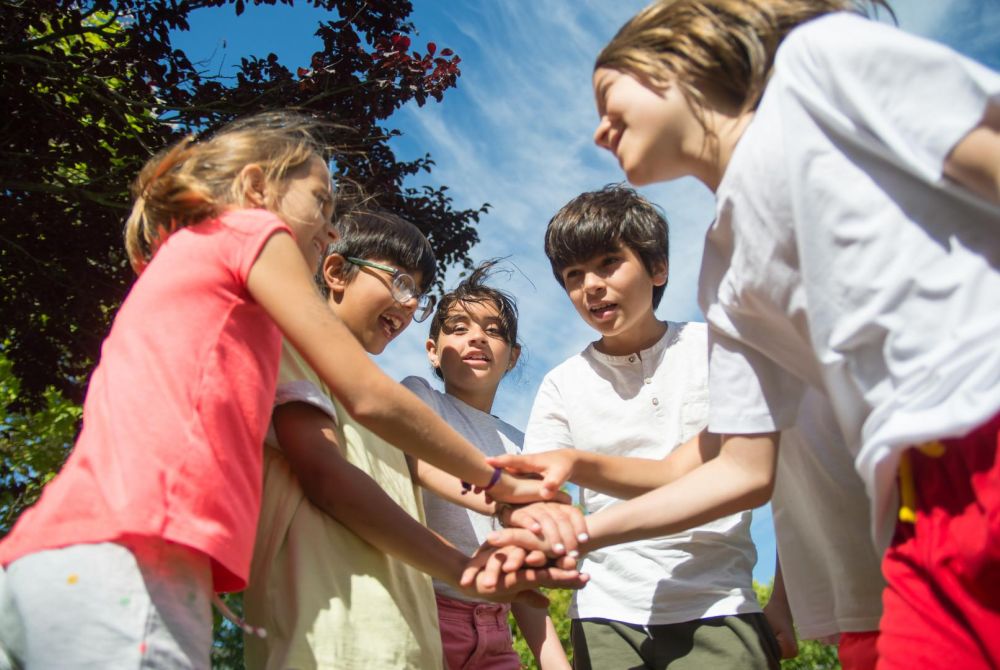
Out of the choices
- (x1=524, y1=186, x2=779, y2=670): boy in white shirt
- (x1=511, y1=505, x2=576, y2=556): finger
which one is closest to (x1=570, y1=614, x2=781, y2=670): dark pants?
(x1=524, y1=186, x2=779, y2=670): boy in white shirt

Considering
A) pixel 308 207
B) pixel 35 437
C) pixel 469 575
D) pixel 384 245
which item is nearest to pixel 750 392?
pixel 469 575

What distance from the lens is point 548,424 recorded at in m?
3.28

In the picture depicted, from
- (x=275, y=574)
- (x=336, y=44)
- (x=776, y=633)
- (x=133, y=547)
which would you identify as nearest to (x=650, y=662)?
(x=776, y=633)

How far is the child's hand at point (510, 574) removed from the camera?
238cm

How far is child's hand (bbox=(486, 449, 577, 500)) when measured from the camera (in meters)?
2.59

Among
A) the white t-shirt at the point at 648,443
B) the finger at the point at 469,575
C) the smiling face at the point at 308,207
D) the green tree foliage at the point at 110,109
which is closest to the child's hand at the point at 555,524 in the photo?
the finger at the point at 469,575

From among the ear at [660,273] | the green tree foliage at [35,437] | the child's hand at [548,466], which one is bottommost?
the child's hand at [548,466]

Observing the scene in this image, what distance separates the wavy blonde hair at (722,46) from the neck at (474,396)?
192 cm

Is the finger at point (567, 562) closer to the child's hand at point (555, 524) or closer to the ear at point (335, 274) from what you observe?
Answer: the child's hand at point (555, 524)

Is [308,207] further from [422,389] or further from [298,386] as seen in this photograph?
[422,389]

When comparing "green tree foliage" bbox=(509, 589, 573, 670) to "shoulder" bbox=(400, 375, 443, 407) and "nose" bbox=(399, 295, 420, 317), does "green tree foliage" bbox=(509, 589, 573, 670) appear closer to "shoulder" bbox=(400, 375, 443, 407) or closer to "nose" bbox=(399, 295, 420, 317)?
"shoulder" bbox=(400, 375, 443, 407)

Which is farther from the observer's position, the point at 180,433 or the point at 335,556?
the point at 335,556

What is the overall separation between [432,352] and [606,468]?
1463mm

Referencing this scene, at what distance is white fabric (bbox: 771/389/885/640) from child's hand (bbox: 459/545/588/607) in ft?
1.94
